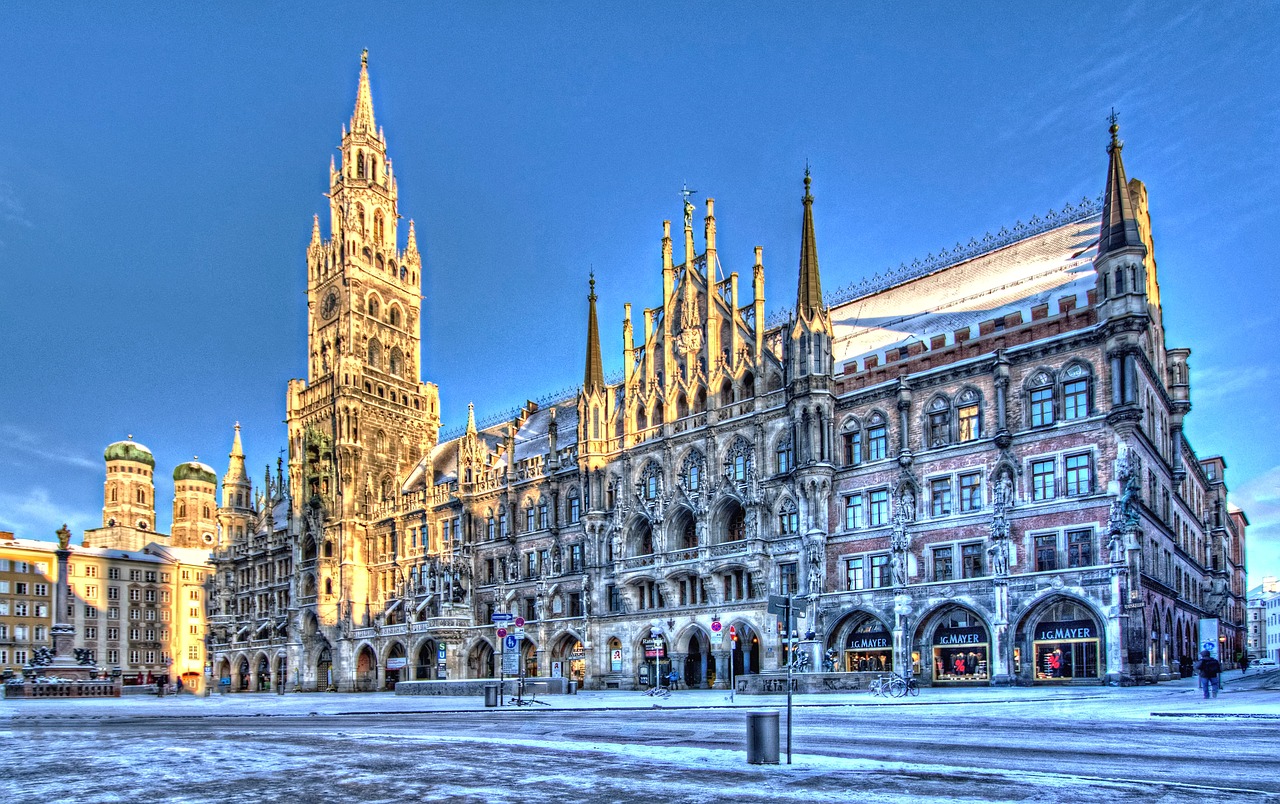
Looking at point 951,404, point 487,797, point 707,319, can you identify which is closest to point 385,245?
point 707,319

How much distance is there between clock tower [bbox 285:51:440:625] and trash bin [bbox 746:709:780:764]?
66.7 meters

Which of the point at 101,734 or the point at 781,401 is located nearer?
the point at 101,734

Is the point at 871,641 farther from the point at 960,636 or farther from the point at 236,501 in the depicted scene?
the point at 236,501

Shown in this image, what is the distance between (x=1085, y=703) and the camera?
2741 cm

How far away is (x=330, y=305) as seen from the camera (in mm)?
87812

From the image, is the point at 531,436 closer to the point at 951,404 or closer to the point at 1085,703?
the point at 951,404

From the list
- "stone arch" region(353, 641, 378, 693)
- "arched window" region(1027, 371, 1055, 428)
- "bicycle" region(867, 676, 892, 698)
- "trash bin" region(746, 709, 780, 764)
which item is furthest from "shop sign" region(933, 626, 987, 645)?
"stone arch" region(353, 641, 378, 693)

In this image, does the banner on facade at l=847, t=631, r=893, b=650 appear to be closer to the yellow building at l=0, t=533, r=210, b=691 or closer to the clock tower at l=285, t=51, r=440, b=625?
the clock tower at l=285, t=51, r=440, b=625

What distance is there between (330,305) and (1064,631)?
66.5 metres

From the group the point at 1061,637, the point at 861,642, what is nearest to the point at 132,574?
the point at 861,642

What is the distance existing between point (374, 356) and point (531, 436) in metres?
18.7

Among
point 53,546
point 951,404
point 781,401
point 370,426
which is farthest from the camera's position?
point 53,546

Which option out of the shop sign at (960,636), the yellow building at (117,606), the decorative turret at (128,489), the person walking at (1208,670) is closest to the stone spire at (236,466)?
the yellow building at (117,606)

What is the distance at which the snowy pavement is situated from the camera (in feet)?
38.4
